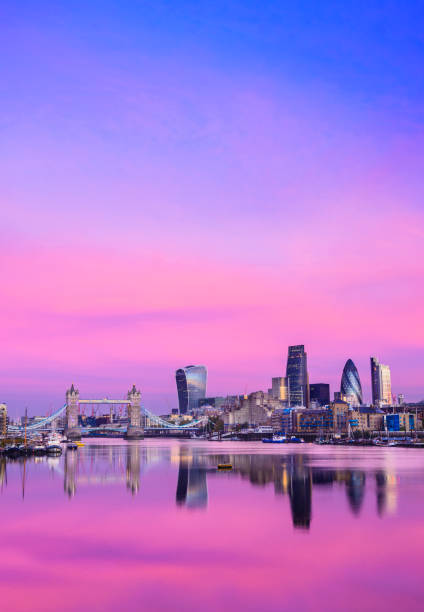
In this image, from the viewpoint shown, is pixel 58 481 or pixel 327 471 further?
pixel 327 471

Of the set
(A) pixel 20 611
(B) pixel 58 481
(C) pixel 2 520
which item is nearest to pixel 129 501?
Result: (C) pixel 2 520

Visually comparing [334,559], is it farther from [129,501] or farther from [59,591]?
[129,501]

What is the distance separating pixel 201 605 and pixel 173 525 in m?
15.4

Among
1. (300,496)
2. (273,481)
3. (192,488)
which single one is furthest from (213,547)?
(273,481)

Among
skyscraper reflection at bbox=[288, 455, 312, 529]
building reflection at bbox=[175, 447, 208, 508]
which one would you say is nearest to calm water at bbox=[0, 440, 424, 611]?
skyscraper reflection at bbox=[288, 455, 312, 529]

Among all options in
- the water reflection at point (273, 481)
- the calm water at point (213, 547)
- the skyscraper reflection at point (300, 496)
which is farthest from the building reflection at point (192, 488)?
the skyscraper reflection at point (300, 496)

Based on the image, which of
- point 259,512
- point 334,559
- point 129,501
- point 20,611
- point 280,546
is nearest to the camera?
point 20,611

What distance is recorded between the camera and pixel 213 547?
30.4 meters

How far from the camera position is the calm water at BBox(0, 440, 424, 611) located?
2255 centimetres

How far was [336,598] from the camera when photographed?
868 inches

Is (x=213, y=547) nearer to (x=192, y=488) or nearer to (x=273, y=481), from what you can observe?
(x=192, y=488)

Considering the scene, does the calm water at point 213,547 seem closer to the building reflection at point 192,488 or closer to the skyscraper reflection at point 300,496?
the skyscraper reflection at point 300,496

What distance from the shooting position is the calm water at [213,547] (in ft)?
74.0

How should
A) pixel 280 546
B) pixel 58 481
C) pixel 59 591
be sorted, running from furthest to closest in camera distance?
1. pixel 58 481
2. pixel 280 546
3. pixel 59 591
